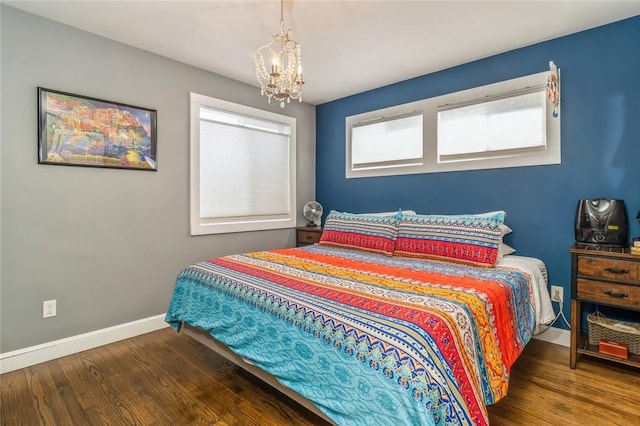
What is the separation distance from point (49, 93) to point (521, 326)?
12.0 feet

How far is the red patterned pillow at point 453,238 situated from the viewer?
7.75ft

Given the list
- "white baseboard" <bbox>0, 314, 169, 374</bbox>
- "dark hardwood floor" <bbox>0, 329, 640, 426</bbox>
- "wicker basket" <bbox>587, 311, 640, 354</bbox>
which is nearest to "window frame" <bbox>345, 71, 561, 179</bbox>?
"wicker basket" <bbox>587, 311, 640, 354</bbox>

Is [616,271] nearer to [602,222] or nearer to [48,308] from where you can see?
[602,222]

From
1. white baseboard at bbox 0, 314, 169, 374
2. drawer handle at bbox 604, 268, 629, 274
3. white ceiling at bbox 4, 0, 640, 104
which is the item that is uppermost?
white ceiling at bbox 4, 0, 640, 104

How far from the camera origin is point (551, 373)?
217 cm

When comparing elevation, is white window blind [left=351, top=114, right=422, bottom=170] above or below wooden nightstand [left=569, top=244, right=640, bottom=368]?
above

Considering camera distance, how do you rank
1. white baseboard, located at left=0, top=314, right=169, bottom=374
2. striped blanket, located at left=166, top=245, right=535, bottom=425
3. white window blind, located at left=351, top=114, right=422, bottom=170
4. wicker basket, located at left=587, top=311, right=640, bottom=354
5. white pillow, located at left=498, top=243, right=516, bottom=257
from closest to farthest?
striped blanket, located at left=166, top=245, right=535, bottom=425
wicker basket, located at left=587, top=311, right=640, bottom=354
white baseboard, located at left=0, top=314, right=169, bottom=374
white pillow, located at left=498, top=243, right=516, bottom=257
white window blind, located at left=351, top=114, right=422, bottom=170

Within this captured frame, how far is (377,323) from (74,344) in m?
2.54

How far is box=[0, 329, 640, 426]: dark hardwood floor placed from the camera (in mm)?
1723

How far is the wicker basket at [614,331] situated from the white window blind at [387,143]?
6.54 ft

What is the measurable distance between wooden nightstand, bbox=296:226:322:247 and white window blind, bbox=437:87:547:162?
1655 mm

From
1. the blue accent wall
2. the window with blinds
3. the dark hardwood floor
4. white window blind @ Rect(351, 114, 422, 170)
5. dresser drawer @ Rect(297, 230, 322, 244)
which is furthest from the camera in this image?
dresser drawer @ Rect(297, 230, 322, 244)

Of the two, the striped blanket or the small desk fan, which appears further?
the small desk fan

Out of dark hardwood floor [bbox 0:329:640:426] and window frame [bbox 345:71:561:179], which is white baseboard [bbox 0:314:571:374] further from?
window frame [bbox 345:71:561:179]
